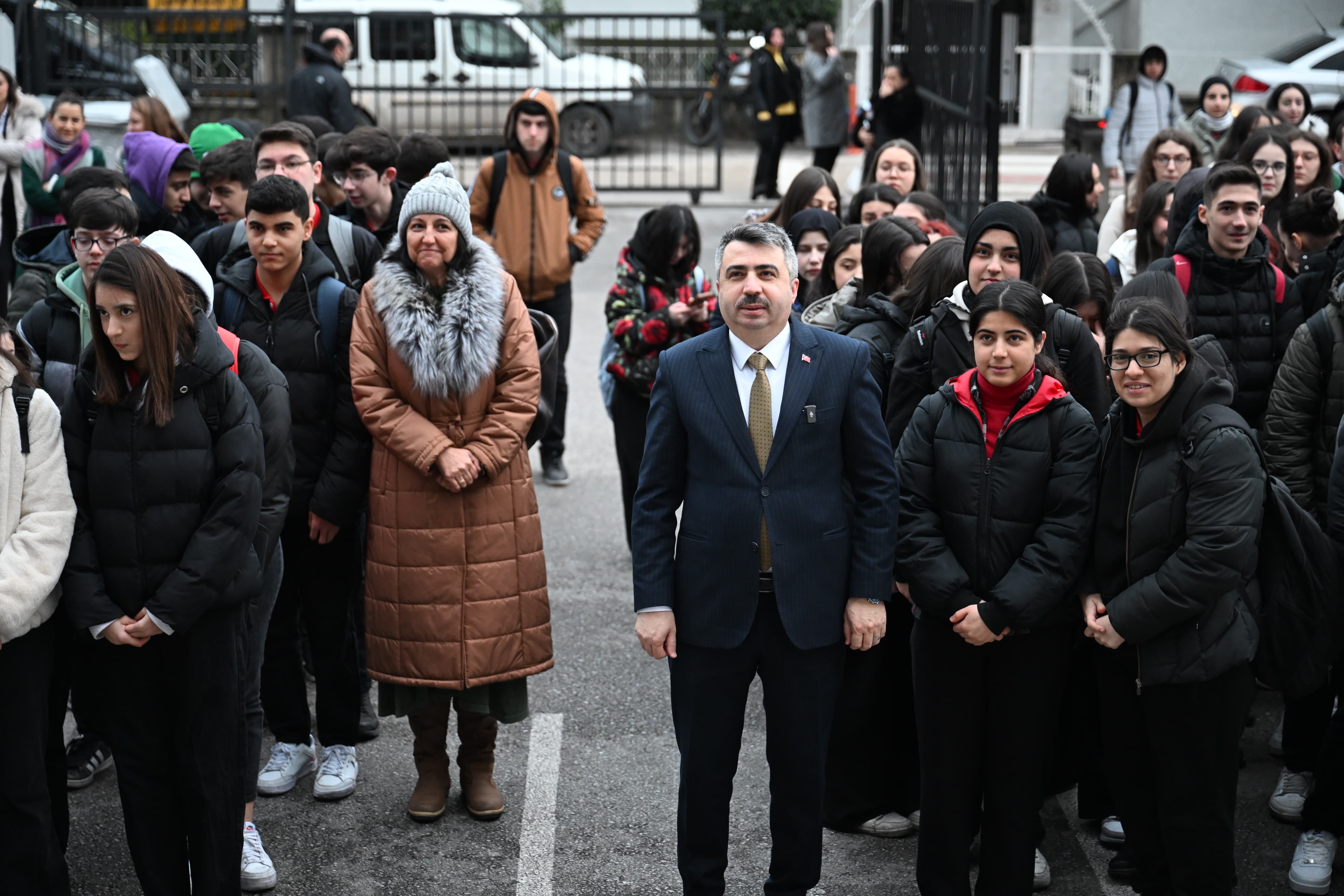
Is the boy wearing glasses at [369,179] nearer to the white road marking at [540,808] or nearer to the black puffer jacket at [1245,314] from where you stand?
the white road marking at [540,808]

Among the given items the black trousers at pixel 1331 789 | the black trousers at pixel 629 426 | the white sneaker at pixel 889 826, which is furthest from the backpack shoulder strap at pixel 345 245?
the black trousers at pixel 1331 789

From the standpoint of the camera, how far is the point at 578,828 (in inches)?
187

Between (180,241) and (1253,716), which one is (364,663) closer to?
(180,241)

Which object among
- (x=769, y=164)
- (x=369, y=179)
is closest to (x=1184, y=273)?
(x=369, y=179)

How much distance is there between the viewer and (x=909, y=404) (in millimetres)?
4496

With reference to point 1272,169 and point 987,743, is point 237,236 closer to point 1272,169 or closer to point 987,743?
point 987,743

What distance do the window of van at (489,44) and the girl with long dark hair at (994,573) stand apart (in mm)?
13825

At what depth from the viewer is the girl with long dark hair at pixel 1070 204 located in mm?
7090

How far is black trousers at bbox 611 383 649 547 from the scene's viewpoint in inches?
255

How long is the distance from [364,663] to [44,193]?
423cm

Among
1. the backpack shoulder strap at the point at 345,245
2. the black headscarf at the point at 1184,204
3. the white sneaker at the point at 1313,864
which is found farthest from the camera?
the black headscarf at the point at 1184,204

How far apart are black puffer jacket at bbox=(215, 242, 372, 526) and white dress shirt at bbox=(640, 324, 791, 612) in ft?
4.57

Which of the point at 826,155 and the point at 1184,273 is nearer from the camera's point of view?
the point at 1184,273

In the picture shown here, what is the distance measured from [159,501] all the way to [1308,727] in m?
3.75
